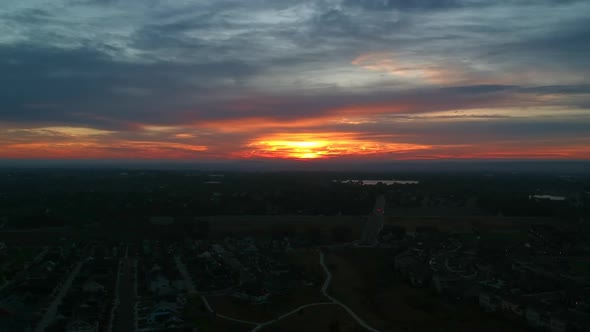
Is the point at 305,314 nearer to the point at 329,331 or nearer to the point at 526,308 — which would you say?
the point at 329,331

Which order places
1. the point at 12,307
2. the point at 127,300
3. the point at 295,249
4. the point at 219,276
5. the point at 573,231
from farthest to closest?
1. the point at 573,231
2. the point at 295,249
3. the point at 219,276
4. the point at 127,300
5. the point at 12,307

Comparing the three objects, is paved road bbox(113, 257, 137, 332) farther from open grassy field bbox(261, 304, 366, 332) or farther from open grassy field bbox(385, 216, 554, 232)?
open grassy field bbox(385, 216, 554, 232)

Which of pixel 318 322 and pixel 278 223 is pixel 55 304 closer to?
pixel 318 322

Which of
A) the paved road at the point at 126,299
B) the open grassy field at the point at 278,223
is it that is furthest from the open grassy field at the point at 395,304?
the open grassy field at the point at 278,223

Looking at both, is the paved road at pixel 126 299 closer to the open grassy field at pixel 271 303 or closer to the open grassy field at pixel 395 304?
the open grassy field at pixel 271 303

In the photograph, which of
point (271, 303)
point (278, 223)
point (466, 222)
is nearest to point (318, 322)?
point (271, 303)

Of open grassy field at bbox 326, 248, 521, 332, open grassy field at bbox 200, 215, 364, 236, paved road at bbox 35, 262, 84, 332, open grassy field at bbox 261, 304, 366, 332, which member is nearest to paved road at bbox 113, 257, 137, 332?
paved road at bbox 35, 262, 84, 332

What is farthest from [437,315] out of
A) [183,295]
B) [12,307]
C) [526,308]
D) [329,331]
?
[12,307]
